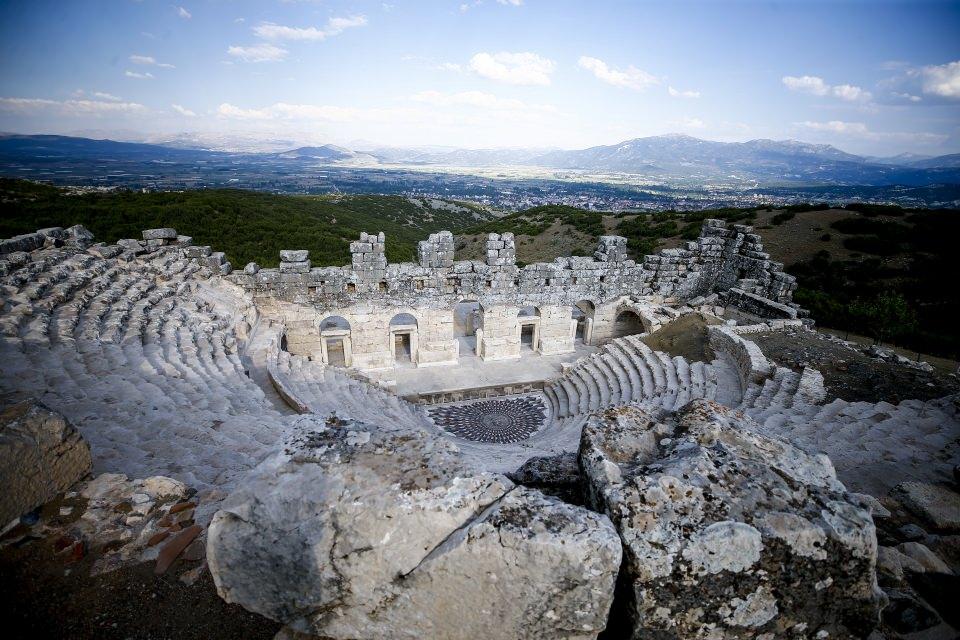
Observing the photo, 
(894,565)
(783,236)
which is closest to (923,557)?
(894,565)

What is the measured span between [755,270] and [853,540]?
1720 centimetres

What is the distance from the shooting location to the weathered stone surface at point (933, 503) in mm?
4520

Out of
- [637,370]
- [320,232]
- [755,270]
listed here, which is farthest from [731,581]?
[320,232]

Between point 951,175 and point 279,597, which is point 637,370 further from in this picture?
point 951,175

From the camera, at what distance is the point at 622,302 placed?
1730 centimetres

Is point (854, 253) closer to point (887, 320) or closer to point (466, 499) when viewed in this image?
point (887, 320)

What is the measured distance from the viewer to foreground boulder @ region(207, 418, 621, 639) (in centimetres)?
247

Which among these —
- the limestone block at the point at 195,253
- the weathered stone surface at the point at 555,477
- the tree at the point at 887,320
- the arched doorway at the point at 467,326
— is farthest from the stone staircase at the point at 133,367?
the tree at the point at 887,320

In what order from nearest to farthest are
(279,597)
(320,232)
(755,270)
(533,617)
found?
(533,617), (279,597), (755,270), (320,232)

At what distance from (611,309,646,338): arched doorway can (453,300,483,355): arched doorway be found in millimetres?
5587

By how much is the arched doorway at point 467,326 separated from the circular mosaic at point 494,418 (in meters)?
3.09

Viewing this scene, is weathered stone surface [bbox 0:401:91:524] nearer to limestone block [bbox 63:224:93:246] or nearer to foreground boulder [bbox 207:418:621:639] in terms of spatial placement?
foreground boulder [bbox 207:418:621:639]

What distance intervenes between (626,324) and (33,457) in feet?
56.8

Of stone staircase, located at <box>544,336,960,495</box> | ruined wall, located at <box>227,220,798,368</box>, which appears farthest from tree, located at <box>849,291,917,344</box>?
stone staircase, located at <box>544,336,960,495</box>
